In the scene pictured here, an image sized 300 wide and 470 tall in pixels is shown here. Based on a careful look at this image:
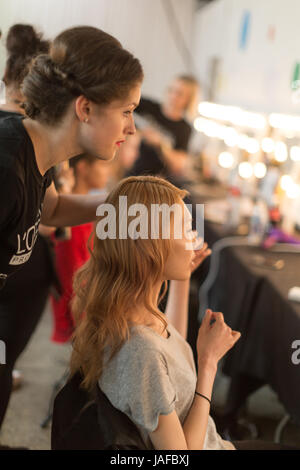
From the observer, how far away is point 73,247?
5.15 feet

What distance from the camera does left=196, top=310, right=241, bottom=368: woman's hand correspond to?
840 mm

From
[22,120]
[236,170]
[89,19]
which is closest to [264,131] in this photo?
[236,170]

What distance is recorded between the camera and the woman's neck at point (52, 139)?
2.72 feet

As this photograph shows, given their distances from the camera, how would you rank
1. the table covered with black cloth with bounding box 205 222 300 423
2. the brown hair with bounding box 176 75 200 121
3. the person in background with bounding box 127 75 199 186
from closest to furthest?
the table covered with black cloth with bounding box 205 222 300 423, the person in background with bounding box 127 75 199 186, the brown hair with bounding box 176 75 200 121

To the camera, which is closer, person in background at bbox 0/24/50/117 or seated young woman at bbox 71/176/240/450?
seated young woman at bbox 71/176/240/450

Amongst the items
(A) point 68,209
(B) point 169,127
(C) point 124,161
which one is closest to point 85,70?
(A) point 68,209

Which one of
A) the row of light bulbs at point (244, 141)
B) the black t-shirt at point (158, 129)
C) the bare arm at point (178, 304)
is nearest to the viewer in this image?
the bare arm at point (178, 304)

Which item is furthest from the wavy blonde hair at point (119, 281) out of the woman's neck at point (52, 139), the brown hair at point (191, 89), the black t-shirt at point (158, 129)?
the brown hair at point (191, 89)

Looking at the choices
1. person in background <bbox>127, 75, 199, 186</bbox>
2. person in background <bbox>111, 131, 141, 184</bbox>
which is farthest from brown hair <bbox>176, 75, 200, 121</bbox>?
person in background <bbox>111, 131, 141, 184</bbox>

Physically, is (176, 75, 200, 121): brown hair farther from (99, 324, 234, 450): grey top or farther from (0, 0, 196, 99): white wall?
(99, 324, 234, 450): grey top

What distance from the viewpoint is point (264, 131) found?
308cm

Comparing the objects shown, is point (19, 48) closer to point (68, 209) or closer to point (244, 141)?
point (68, 209)

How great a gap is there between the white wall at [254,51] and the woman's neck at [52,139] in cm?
154
